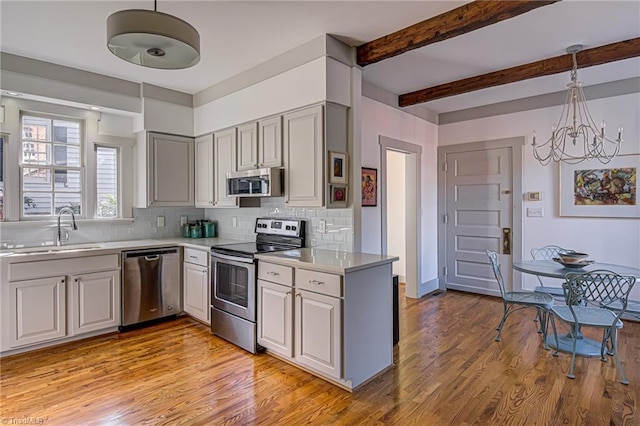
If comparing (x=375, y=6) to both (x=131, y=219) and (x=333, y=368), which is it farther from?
(x=131, y=219)

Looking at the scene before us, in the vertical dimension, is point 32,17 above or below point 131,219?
above

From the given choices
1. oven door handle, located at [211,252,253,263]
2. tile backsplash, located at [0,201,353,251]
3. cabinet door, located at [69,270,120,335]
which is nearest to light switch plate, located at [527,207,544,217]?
tile backsplash, located at [0,201,353,251]

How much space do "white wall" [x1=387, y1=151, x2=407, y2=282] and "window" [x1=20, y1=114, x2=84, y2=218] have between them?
444 centimetres

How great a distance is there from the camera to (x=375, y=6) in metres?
2.55

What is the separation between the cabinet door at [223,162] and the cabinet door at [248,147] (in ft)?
0.37

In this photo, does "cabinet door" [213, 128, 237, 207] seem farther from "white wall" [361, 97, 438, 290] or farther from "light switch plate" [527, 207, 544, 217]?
"light switch plate" [527, 207, 544, 217]

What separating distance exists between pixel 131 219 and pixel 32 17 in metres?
2.27

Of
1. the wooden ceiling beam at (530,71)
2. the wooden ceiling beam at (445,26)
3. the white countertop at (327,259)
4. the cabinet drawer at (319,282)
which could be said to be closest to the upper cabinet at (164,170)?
the white countertop at (327,259)

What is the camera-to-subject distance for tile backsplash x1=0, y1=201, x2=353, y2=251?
333cm

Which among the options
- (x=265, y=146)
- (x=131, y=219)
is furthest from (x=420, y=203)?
(x=131, y=219)

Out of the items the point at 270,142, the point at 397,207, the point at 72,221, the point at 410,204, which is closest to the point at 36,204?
the point at 72,221

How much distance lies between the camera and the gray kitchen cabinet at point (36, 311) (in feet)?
9.99

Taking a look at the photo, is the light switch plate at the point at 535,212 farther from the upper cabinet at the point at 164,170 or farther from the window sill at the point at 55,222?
the window sill at the point at 55,222

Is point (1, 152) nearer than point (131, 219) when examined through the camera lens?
Yes
